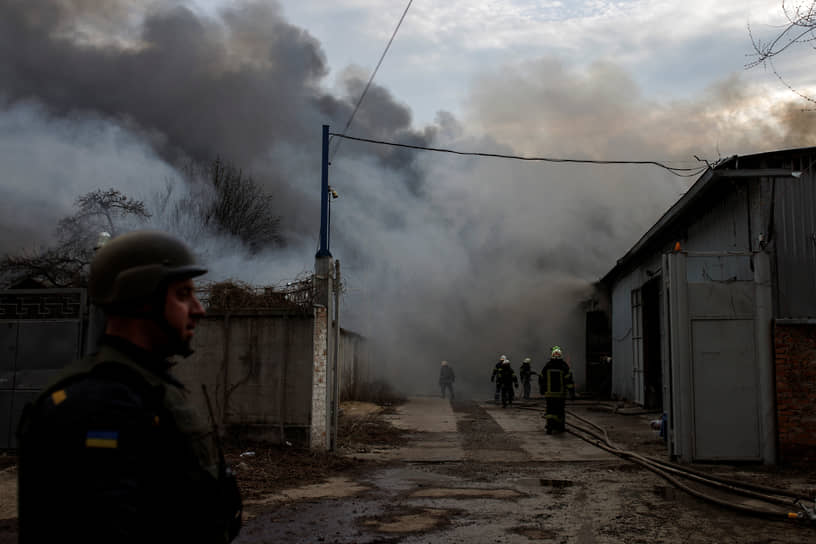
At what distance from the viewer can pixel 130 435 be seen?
1602mm

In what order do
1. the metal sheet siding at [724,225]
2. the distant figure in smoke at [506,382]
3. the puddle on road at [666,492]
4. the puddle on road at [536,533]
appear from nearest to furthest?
the puddle on road at [536,533] < the puddle on road at [666,492] < the metal sheet siding at [724,225] < the distant figure in smoke at [506,382]

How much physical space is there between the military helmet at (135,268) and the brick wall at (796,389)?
974cm

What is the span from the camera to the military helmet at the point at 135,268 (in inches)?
72.3

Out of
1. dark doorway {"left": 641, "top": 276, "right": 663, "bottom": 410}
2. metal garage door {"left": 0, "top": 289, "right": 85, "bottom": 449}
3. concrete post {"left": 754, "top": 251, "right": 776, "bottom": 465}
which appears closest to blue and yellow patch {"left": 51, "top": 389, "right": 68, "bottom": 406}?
metal garage door {"left": 0, "top": 289, "right": 85, "bottom": 449}

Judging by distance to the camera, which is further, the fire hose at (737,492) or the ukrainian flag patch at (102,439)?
the fire hose at (737,492)

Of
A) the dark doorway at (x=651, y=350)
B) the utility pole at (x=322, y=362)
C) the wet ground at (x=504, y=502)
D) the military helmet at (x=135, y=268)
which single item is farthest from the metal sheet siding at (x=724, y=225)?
the military helmet at (x=135, y=268)

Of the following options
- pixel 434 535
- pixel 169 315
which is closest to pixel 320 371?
pixel 434 535

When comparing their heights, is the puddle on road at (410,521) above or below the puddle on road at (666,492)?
below

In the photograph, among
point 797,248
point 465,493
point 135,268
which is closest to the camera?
point 135,268

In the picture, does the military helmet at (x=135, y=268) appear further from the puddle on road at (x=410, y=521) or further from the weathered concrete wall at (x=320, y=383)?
the weathered concrete wall at (x=320, y=383)

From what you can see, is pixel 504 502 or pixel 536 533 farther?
pixel 504 502

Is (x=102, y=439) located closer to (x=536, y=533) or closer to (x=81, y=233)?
(x=536, y=533)

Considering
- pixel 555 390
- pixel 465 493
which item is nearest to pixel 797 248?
pixel 555 390

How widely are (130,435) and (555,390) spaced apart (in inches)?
513
